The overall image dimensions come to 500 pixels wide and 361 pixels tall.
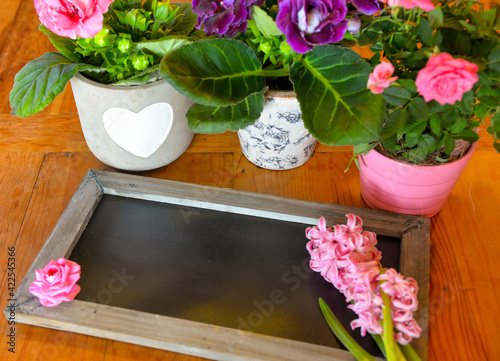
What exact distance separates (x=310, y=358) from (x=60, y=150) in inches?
21.4

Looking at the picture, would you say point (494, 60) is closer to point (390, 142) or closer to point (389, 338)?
point (390, 142)

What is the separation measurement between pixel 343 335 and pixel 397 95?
11.1 inches

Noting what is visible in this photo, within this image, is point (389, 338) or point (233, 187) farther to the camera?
point (233, 187)

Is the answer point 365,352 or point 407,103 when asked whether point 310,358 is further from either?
point 407,103

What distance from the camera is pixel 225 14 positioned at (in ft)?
1.75

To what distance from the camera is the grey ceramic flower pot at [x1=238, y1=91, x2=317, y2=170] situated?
1.98 feet

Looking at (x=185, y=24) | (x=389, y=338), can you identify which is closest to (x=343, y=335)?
(x=389, y=338)

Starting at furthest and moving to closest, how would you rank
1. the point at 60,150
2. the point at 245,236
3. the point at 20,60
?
the point at 20,60
the point at 60,150
the point at 245,236

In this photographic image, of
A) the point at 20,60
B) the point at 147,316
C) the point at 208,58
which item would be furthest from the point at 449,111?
the point at 20,60

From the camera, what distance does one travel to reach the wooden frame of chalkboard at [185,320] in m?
0.51

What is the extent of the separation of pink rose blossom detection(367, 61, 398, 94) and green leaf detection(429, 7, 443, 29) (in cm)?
7

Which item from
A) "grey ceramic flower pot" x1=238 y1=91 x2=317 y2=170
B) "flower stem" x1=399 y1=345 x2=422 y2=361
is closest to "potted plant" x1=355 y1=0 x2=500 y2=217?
"grey ceramic flower pot" x1=238 y1=91 x2=317 y2=170

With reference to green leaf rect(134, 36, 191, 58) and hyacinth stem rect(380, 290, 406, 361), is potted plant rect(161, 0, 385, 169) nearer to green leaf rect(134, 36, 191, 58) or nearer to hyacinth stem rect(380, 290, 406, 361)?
green leaf rect(134, 36, 191, 58)

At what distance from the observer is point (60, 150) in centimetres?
77
